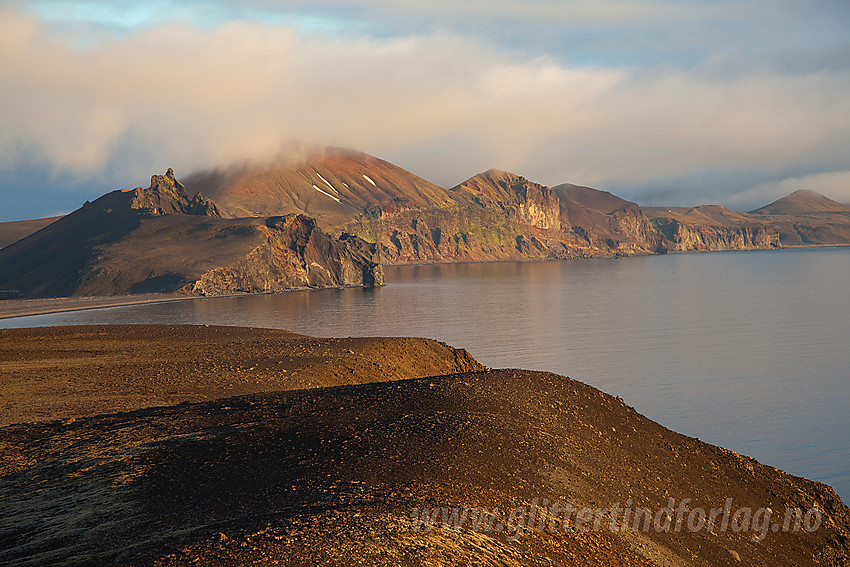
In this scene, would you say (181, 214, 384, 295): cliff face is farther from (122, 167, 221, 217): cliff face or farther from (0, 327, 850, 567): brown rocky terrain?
(0, 327, 850, 567): brown rocky terrain

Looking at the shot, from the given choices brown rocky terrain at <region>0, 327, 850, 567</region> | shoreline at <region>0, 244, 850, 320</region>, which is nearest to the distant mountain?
shoreline at <region>0, 244, 850, 320</region>

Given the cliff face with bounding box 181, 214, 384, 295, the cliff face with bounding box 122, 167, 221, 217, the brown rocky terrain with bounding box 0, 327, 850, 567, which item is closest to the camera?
the brown rocky terrain with bounding box 0, 327, 850, 567

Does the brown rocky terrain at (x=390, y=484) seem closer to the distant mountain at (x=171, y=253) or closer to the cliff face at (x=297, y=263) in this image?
the distant mountain at (x=171, y=253)

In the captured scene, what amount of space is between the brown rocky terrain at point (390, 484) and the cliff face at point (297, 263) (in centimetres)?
12187

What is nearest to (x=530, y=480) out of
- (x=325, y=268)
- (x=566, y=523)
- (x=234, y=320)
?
(x=566, y=523)

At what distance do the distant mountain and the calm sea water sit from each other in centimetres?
1886

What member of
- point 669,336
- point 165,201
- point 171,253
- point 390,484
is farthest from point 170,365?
point 165,201

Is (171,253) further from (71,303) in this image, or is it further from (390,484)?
(390,484)

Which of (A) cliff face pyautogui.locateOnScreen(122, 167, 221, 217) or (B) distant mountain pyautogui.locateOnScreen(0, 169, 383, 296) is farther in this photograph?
(A) cliff face pyautogui.locateOnScreen(122, 167, 221, 217)

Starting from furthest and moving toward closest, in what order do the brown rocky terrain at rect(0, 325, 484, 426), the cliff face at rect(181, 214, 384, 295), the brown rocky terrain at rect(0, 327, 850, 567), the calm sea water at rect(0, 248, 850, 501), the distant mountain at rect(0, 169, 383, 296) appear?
the cliff face at rect(181, 214, 384, 295), the distant mountain at rect(0, 169, 383, 296), the calm sea water at rect(0, 248, 850, 501), the brown rocky terrain at rect(0, 325, 484, 426), the brown rocky terrain at rect(0, 327, 850, 567)

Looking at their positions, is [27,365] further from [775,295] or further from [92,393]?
[775,295]

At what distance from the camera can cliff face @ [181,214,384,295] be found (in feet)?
476

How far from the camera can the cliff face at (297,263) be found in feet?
476

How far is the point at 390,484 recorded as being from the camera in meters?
12.7
